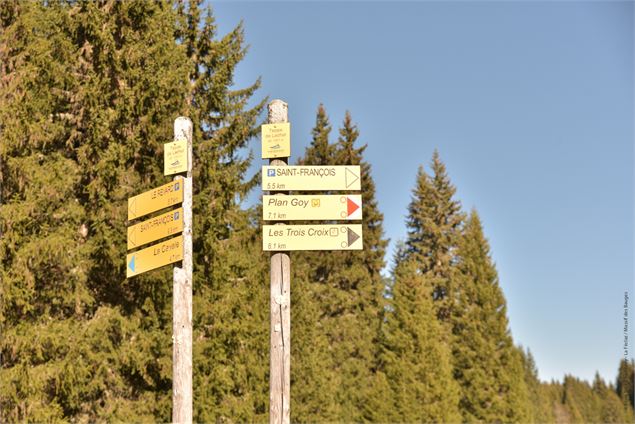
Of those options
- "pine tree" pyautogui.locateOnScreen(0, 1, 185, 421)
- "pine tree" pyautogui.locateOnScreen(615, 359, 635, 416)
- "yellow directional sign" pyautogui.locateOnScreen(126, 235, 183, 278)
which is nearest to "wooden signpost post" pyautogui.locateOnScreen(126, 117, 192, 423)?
"yellow directional sign" pyautogui.locateOnScreen(126, 235, 183, 278)

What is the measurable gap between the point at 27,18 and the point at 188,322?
8.62m

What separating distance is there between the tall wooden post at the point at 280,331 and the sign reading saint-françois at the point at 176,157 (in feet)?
3.56

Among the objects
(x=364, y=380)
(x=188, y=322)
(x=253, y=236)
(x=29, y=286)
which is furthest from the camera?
(x=364, y=380)

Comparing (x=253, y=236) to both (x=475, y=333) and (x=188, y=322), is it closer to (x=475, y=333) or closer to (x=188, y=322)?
(x=188, y=322)

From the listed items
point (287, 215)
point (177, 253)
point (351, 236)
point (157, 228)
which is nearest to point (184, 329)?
point (177, 253)

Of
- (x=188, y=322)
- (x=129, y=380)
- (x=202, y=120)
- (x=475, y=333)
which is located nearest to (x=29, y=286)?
(x=129, y=380)

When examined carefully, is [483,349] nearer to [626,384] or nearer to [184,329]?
[626,384]

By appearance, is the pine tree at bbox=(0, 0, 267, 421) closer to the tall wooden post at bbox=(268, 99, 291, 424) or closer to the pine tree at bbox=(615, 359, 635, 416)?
the tall wooden post at bbox=(268, 99, 291, 424)

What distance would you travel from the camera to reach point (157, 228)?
8484 mm

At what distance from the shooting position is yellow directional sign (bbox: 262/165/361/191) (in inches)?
315

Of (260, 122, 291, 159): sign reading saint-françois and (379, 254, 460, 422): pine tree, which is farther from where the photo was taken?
(379, 254, 460, 422): pine tree

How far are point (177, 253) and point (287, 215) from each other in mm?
1340

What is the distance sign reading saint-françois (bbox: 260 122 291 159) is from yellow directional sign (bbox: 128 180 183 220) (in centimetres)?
113

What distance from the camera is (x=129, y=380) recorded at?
14531 mm
